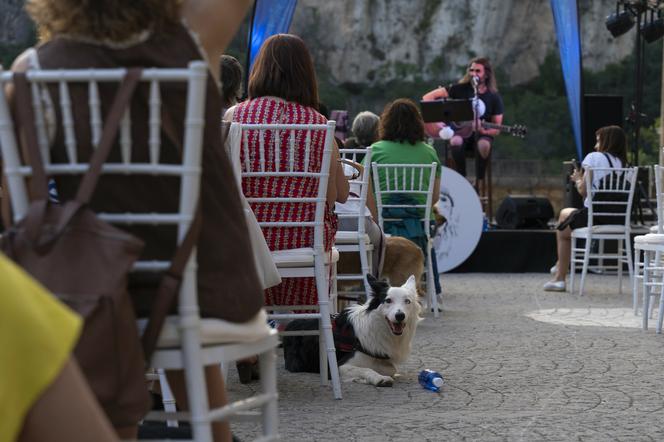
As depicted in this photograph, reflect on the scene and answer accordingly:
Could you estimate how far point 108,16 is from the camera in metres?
2.01

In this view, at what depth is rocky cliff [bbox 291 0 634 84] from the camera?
144 feet

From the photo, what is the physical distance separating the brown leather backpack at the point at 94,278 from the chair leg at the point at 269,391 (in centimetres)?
39

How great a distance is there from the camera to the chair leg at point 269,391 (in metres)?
2.26

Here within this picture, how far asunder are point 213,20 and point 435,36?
43.2 meters

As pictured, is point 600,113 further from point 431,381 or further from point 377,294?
point 431,381

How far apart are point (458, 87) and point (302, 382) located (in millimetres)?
10679

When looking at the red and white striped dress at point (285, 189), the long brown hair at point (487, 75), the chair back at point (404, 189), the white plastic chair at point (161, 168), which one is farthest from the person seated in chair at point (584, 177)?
the white plastic chair at point (161, 168)

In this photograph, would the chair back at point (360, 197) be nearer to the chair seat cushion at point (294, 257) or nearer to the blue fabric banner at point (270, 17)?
the chair seat cushion at point (294, 257)

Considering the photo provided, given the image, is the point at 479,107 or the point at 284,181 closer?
the point at 284,181

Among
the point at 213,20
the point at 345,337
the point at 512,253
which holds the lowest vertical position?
the point at 512,253

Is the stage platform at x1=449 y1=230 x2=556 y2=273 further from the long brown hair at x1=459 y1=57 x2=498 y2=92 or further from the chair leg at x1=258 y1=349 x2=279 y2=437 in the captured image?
the chair leg at x1=258 y1=349 x2=279 y2=437

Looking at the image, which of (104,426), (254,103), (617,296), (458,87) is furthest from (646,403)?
(458,87)

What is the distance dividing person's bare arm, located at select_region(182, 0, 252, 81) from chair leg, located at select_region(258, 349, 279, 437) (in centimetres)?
54

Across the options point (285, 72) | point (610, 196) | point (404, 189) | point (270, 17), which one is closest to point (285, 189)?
point (285, 72)
